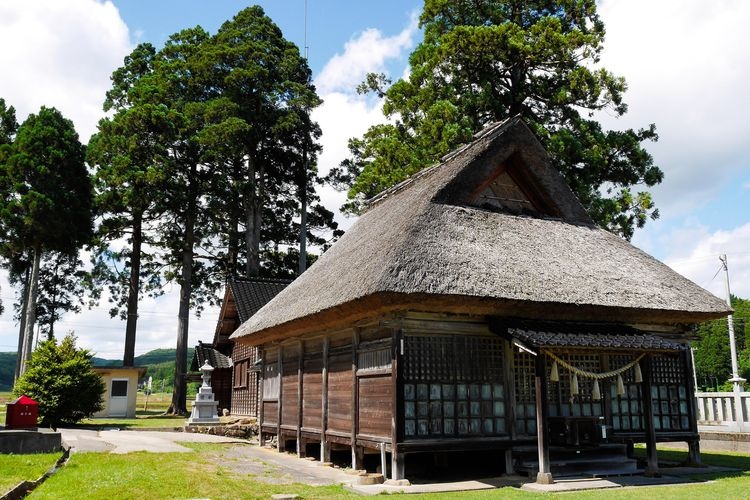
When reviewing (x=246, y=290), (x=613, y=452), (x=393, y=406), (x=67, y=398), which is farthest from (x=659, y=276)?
(x=67, y=398)

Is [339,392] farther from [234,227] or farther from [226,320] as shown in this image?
[234,227]

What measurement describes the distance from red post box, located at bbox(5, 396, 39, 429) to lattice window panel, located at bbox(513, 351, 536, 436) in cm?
1088

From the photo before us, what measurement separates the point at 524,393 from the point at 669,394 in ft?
13.2

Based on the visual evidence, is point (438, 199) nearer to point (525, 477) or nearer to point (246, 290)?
point (525, 477)

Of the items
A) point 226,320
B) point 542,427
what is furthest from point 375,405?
point 226,320

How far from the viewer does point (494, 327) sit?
12.4 meters

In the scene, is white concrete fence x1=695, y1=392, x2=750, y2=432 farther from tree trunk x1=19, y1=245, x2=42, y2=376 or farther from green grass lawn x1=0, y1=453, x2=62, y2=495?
tree trunk x1=19, y1=245, x2=42, y2=376

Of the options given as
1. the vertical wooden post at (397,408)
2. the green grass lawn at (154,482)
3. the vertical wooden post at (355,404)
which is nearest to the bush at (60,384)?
the green grass lawn at (154,482)

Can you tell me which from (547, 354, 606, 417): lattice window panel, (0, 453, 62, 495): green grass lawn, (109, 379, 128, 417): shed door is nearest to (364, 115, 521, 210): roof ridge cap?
(547, 354, 606, 417): lattice window panel

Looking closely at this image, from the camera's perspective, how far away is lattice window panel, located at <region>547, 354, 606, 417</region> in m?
13.4

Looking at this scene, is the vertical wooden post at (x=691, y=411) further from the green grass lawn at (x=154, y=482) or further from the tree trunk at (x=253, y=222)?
the tree trunk at (x=253, y=222)

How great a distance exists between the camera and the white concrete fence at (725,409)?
1880cm

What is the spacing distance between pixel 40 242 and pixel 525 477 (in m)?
32.0

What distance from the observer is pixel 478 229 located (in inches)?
553
